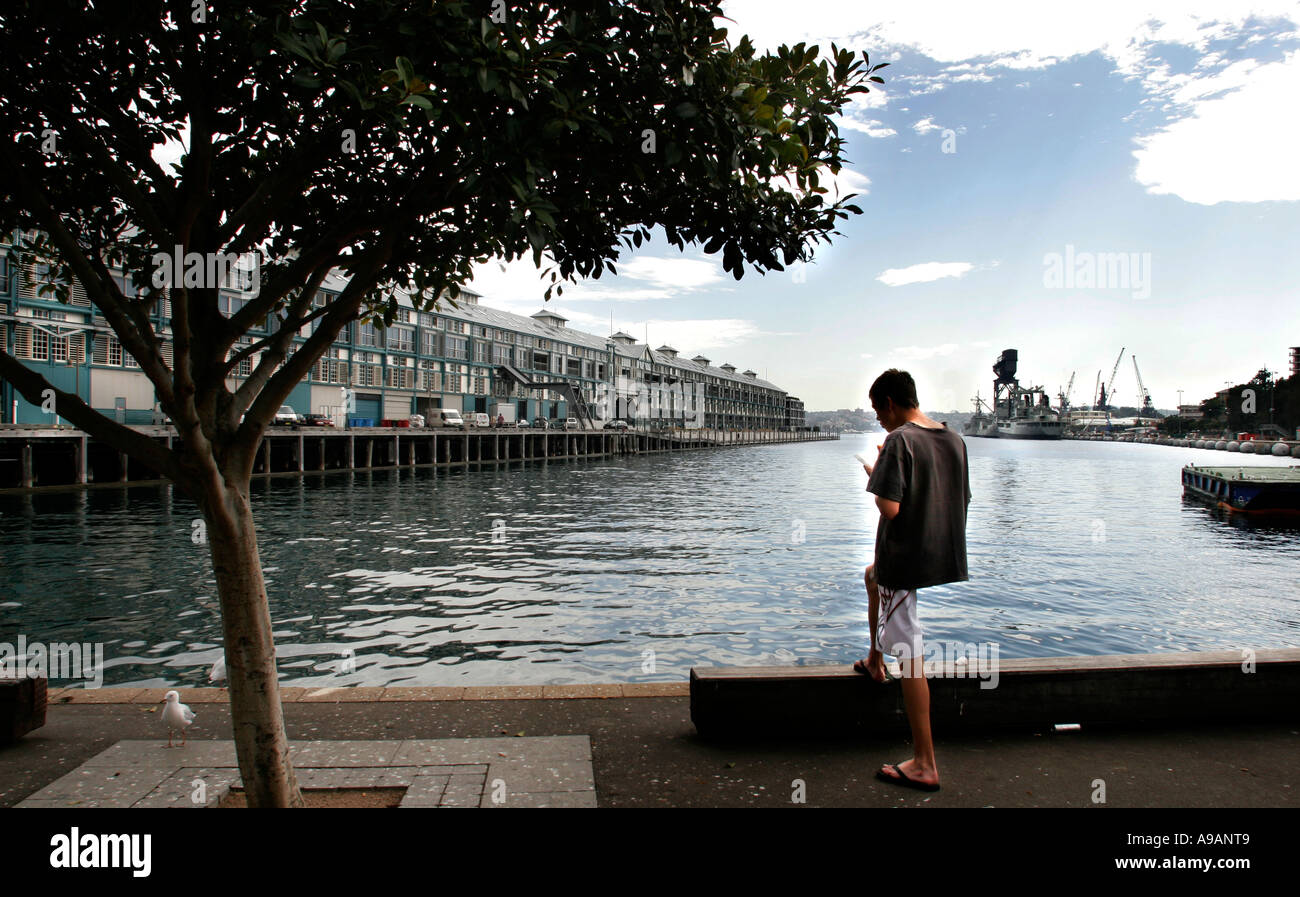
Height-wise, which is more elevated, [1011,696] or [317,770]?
[1011,696]

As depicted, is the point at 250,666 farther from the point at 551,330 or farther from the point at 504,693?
the point at 551,330

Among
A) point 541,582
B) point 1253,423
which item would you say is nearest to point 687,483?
point 541,582

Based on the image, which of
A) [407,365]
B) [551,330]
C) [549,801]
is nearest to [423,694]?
[549,801]

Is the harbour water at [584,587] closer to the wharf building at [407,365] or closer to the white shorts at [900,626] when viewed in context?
the white shorts at [900,626]

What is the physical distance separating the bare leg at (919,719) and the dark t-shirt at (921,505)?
51cm

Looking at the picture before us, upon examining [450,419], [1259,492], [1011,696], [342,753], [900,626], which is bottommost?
[1259,492]

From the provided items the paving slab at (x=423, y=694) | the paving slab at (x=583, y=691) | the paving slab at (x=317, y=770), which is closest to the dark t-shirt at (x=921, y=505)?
the paving slab at (x=317, y=770)

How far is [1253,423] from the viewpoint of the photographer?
149500mm

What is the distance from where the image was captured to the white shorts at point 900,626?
4.52 meters

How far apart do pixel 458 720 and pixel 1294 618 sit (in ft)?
57.6

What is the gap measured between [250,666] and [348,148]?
9.69 feet

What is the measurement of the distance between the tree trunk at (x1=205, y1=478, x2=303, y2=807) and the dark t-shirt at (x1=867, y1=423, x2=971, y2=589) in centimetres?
345

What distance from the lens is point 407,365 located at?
8175 centimetres
